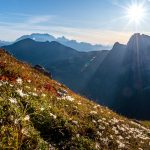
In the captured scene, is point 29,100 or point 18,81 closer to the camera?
point 29,100

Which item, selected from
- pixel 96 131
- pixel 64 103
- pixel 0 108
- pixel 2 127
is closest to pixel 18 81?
pixel 64 103

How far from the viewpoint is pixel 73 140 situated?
1791 centimetres

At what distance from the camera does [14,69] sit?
28938 millimetres

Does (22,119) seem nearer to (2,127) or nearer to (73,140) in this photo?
(2,127)

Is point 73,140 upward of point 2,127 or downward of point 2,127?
downward

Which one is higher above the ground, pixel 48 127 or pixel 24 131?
pixel 24 131

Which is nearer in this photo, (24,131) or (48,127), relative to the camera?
(24,131)

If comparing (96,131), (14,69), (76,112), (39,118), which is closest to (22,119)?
(39,118)

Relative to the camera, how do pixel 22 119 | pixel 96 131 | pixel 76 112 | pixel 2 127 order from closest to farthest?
1. pixel 2 127
2. pixel 22 119
3. pixel 96 131
4. pixel 76 112

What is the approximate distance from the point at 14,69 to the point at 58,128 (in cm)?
1179

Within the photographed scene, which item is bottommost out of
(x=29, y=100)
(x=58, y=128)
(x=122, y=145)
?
(x=122, y=145)

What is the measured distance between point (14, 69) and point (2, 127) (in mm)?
17169

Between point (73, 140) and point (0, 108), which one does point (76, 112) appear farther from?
point (0, 108)

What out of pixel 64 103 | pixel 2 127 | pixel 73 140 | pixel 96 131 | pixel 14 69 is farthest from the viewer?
pixel 14 69
